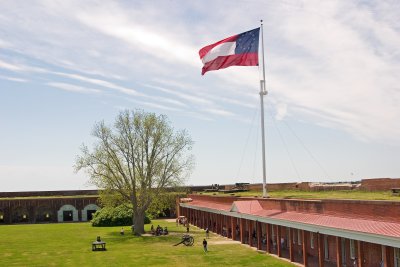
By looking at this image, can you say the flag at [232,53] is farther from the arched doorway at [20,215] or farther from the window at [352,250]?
the arched doorway at [20,215]

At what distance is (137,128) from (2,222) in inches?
1373

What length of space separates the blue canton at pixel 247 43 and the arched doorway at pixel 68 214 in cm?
5112

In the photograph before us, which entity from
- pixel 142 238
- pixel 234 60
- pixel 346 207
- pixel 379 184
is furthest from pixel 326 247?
pixel 142 238

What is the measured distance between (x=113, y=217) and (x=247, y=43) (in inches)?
1510

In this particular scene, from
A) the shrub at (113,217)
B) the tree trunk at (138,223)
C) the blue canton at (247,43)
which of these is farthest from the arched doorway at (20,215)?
the blue canton at (247,43)

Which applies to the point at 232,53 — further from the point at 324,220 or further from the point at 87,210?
the point at 87,210

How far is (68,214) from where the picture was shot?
79500mm

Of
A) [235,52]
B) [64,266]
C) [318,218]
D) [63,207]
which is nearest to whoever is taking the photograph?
[318,218]

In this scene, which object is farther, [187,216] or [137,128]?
[187,216]

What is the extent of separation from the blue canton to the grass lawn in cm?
1542

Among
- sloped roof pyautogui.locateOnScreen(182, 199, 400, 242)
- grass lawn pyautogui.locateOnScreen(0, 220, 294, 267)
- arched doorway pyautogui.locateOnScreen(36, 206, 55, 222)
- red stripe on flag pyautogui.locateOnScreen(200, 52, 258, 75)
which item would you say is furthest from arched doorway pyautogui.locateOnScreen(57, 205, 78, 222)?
red stripe on flag pyautogui.locateOnScreen(200, 52, 258, 75)

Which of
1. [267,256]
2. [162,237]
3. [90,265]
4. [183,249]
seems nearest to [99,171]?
[162,237]

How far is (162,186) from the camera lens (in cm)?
5575

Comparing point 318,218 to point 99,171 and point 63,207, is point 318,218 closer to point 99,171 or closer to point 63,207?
point 99,171
